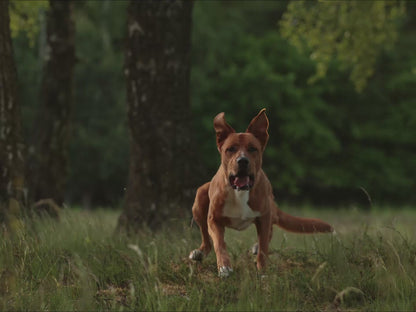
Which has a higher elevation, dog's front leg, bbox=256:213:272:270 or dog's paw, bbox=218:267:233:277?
dog's front leg, bbox=256:213:272:270

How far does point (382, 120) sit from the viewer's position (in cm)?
2981

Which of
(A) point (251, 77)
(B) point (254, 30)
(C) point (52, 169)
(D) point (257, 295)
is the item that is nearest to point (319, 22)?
(C) point (52, 169)

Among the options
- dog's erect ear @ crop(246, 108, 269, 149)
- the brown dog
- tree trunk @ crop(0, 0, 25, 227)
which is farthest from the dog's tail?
tree trunk @ crop(0, 0, 25, 227)

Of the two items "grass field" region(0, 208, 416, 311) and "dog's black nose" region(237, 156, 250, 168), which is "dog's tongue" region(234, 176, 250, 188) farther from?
"grass field" region(0, 208, 416, 311)

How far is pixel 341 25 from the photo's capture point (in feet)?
41.4

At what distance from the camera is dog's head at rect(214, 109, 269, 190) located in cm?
425

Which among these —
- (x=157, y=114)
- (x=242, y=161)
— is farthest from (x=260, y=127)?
(x=157, y=114)

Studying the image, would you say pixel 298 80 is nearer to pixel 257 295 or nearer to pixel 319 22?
pixel 319 22

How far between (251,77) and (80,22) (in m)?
7.67

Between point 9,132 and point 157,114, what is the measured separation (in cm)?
186

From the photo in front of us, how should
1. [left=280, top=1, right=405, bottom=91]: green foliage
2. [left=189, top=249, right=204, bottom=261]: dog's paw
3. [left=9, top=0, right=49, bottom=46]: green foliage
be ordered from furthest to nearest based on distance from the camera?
[left=280, top=1, right=405, bottom=91]: green foliage → [left=9, top=0, right=49, bottom=46]: green foliage → [left=189, top=249, right=204, bottom=261]: dog's paw

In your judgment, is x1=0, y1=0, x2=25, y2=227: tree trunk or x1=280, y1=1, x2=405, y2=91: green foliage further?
x1=280, y1=1, x2=405, y2=91: green foliage

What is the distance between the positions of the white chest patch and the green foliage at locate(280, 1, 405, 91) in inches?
317

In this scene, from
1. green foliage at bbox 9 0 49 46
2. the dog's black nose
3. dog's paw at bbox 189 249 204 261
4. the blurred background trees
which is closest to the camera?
the dog's black nose
